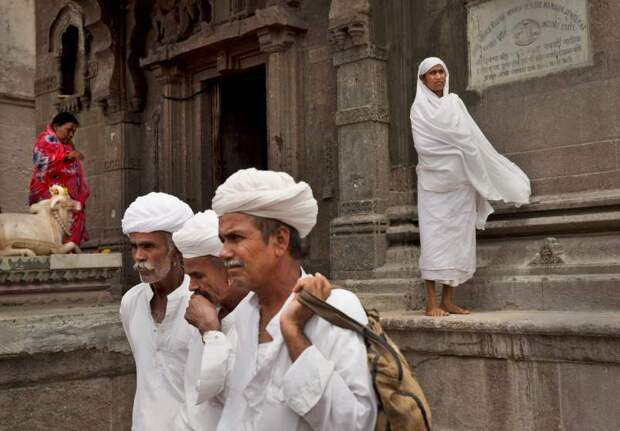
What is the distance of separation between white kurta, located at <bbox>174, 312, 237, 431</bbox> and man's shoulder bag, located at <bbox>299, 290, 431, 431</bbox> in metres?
0.46

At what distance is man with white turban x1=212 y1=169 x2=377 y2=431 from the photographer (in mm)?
2023

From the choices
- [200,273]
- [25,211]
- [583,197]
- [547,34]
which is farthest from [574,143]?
[200,273]

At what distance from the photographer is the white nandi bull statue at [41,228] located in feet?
17.2

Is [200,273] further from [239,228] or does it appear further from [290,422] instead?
[290,422]

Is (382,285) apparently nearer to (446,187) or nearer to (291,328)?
(446,187)

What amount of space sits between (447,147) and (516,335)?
1.91 m

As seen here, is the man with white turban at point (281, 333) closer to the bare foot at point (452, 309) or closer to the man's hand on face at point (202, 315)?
the man's hand on face at point (202, 315)

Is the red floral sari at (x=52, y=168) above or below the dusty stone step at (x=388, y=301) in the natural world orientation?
above

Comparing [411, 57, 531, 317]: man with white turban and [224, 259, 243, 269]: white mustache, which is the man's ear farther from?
[411, 57, 531, 317]: man with white turban

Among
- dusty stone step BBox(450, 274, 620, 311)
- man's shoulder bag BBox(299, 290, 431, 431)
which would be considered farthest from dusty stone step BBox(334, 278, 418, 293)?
man's shoulder bag BBox(299, 290, 431, 431)

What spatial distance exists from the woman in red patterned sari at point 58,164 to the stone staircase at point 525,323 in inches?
115

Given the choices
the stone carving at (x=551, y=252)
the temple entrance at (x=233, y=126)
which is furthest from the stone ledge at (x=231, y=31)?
the stone carving at (x=551, y=252)

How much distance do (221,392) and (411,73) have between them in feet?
22.3

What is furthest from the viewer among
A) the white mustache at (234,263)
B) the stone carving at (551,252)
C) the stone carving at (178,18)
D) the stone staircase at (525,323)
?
the stone carving at (178,18)
